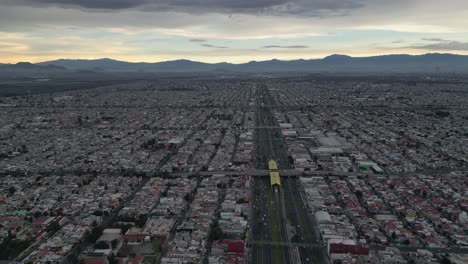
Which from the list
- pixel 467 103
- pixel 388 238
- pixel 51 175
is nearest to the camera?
pixel 388 238

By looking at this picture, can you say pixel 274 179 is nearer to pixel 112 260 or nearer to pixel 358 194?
pixel 358 194

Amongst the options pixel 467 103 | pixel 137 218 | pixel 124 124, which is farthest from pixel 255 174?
pixel 467 103

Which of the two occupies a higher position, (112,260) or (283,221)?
(112,260)

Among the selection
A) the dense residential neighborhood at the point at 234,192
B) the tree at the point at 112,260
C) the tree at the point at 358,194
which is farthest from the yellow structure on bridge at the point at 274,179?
the tree at the point at 112,260

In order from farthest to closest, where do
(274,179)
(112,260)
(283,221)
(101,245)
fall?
1. (274,179)
2. (283,221)
3. (101,245)
4. (112,260)

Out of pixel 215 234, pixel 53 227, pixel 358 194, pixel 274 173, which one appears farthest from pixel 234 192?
pixel 53 227

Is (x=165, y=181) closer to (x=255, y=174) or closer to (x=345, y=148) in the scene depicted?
(x=255, y=174)

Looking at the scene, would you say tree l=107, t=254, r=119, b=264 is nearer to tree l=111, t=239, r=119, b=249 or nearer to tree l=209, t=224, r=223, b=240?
tree l=111, t=239, r=119, b=249

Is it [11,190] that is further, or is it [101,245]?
[11,190]

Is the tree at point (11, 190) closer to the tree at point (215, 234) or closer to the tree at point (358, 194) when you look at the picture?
the tree at point (215, 234)

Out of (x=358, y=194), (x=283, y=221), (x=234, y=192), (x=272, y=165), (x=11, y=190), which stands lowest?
(x=283, y=221)

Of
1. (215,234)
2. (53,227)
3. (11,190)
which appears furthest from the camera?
(11,190)
